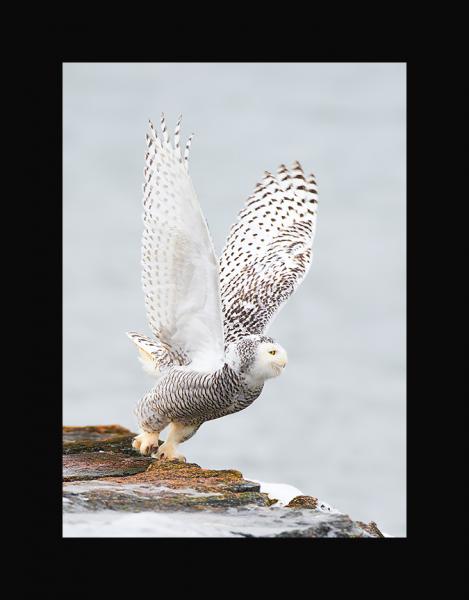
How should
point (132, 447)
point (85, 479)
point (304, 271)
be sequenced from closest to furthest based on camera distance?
1. point (85, 479)
2. point (132, 447)
3. point (304, 271)

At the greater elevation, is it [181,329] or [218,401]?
[181,329]

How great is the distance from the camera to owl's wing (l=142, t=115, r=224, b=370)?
6730mm

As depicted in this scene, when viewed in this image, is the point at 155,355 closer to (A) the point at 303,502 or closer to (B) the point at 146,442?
(B) the point at 146,442

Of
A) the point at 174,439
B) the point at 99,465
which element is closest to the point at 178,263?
Result: the point at 174,439

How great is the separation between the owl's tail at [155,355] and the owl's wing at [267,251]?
0.43m

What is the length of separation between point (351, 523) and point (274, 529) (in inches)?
18.0

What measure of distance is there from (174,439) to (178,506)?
1.60 metres

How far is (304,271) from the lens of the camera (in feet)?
28.2

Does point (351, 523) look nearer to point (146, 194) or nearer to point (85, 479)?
point (85, 479)

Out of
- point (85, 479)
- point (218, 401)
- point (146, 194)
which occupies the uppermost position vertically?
point (146, 194)

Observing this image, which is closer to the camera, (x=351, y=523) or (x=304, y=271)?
(x=351, y=523)

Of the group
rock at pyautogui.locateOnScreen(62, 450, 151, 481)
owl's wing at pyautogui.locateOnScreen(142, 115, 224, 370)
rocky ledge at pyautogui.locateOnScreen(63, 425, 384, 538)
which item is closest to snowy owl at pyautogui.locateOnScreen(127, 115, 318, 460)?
owl's wing at pyautogui.locateOnScreen(142, 115, 224, 370)

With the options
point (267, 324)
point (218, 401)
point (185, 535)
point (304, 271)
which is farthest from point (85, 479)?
point (304, 271)

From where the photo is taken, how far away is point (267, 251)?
28.7ft
